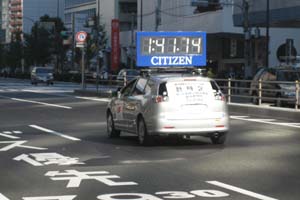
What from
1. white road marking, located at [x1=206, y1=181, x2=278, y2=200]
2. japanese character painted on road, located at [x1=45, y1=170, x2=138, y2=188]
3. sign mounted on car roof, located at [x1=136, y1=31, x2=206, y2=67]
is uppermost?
sign mounted on car roof, located at [x1=136, y1=31, x2=206, y2=67]

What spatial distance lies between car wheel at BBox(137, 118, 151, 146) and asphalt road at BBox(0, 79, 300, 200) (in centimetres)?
16

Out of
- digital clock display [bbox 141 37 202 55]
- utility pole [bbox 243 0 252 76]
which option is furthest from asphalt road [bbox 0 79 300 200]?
utility pole [bbox 243 0 252 76]

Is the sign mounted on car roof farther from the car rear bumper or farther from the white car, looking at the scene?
the car rear bumper

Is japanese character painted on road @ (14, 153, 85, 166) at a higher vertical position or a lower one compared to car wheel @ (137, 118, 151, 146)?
lower

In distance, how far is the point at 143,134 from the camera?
14648 mm

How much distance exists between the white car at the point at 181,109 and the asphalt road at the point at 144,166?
0.36m

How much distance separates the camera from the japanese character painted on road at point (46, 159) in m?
12.0

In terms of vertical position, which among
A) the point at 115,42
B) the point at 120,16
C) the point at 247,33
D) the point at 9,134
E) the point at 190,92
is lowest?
the point at 9,134

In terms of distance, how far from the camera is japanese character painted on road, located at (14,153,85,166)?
39.2 feet

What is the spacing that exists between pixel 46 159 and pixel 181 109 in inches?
125

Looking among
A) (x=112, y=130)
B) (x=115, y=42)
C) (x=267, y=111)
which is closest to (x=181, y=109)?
(x=112, y=130)

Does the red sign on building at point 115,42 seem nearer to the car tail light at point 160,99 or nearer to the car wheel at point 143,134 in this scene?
the car wheel at point 143,134

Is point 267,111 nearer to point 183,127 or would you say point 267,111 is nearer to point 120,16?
point 183,127

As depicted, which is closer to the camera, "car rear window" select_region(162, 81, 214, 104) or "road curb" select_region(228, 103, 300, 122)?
"car rear window" select_region(162, 81, 214, 104)
